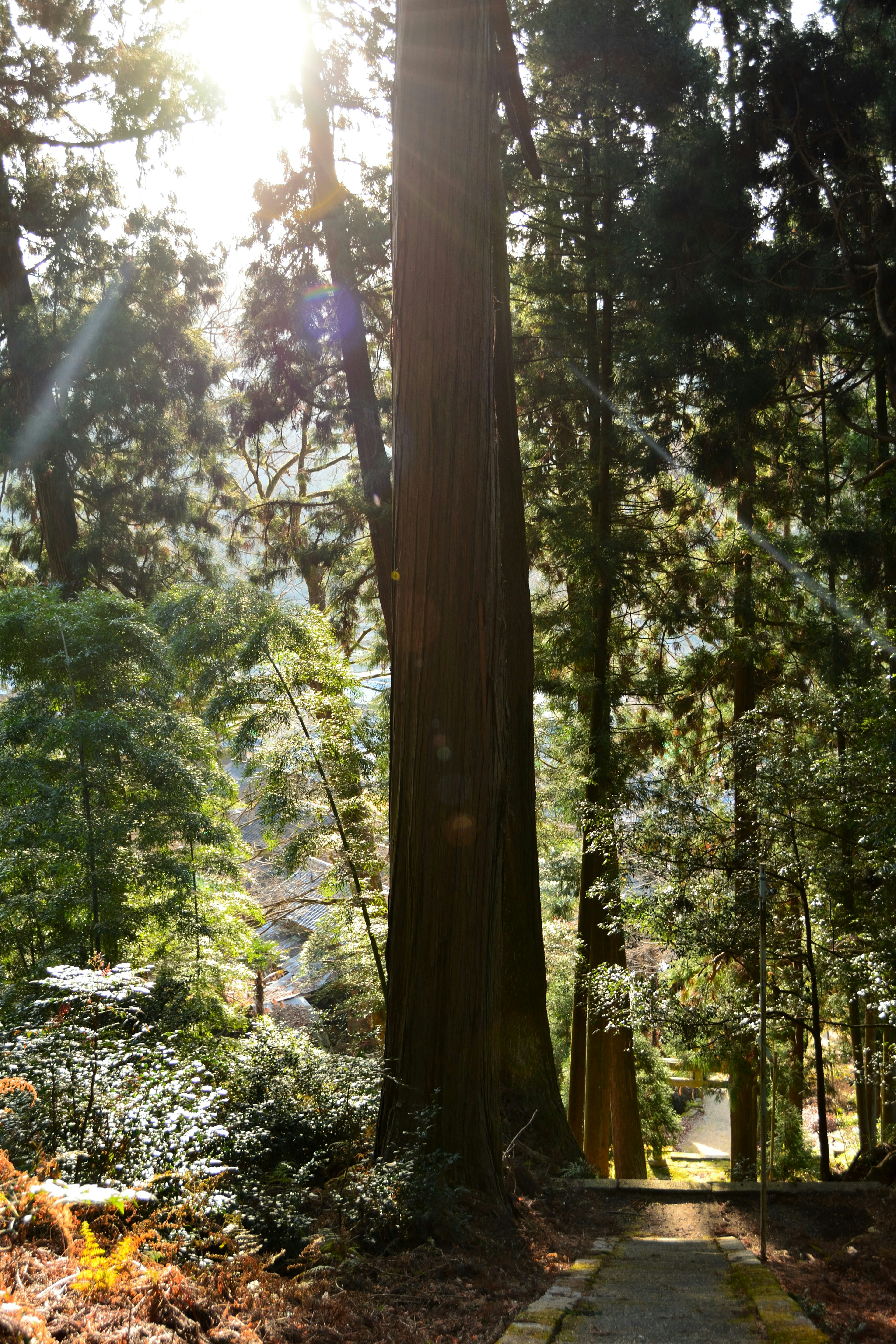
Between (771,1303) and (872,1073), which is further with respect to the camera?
(872,1073)

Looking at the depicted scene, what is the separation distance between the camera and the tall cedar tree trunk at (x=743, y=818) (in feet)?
25.3

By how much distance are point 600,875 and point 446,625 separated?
19.6 ft

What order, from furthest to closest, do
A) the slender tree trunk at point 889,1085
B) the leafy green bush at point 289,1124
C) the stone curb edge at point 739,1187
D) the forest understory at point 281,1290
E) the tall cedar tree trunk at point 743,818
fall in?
the tall cedar tree trunk at point 743,818
the slender tree trunk at point 889,1085
the stone curb edge at point 739,1187
the leafy green bush at point 289,1124
the forest understory at point 281,1290

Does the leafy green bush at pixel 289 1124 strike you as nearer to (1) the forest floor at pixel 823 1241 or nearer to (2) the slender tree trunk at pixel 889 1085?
(1) the forest floor at pixel 823 1241

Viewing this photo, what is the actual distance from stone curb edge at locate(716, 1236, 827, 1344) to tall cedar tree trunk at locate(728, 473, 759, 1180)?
3.13 meters

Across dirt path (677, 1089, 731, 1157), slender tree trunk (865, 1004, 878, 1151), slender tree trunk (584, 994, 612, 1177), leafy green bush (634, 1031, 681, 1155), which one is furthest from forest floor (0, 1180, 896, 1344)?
dirt path (677, 1089, 731, 1157)

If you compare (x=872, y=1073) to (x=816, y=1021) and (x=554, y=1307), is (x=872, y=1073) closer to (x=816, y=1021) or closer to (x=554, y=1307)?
(x=816, y=1021)

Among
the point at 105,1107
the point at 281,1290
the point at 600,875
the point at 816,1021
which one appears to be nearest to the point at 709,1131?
the point at 600,875

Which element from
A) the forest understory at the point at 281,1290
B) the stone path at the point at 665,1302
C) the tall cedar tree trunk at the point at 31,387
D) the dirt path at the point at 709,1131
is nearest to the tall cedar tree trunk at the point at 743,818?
the stone path at the point at 665,1302

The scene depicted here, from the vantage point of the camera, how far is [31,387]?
33.4 ft

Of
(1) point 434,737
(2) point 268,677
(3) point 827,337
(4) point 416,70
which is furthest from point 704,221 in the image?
(1) point 434,737

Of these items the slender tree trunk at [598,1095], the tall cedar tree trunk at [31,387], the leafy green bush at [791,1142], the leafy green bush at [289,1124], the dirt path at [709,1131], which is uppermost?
the tall cedar tree trunk at [31,387]

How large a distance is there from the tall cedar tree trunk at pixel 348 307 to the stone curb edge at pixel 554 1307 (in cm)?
647

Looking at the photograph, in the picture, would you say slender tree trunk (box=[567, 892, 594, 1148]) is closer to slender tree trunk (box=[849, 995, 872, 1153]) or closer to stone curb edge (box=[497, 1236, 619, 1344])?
slender tree trunk (box=[849, 995, 872, 1153])
